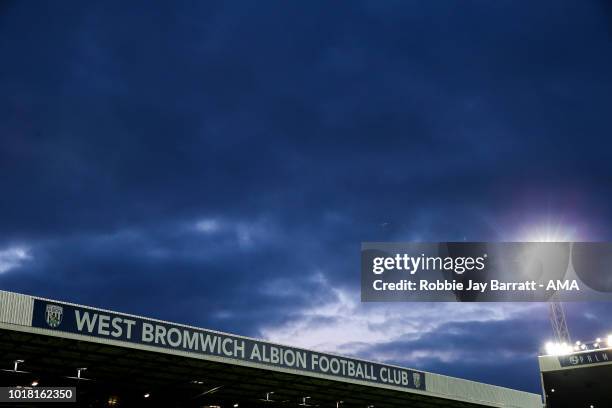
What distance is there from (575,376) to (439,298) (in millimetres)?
37022

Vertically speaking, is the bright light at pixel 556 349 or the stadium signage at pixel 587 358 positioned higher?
the bright light at pixel 556 349

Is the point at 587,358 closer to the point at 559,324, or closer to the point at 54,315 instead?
the point at 559,324

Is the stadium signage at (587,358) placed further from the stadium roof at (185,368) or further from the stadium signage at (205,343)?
the stadium signage at (205,343)

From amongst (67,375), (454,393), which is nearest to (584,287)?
(454,393)

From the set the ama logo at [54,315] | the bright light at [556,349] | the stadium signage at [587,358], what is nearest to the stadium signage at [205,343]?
the ama logo at [54,315]

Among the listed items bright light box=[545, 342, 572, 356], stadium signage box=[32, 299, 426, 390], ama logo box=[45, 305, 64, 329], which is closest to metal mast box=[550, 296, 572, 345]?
bright light box=[545, 342, 572, 356]

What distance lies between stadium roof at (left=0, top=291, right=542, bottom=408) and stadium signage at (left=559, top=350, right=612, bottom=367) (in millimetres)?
7814

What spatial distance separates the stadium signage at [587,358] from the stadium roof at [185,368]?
7.81 metres

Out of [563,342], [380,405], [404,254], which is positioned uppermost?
[563,342]

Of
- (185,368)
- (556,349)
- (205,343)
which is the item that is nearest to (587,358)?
(556,349)

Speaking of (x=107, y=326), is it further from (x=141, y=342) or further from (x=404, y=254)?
(x=404, y=254)

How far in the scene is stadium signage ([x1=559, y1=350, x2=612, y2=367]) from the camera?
58.7 metres

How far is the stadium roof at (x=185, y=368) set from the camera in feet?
99.4

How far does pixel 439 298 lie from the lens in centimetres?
3006
